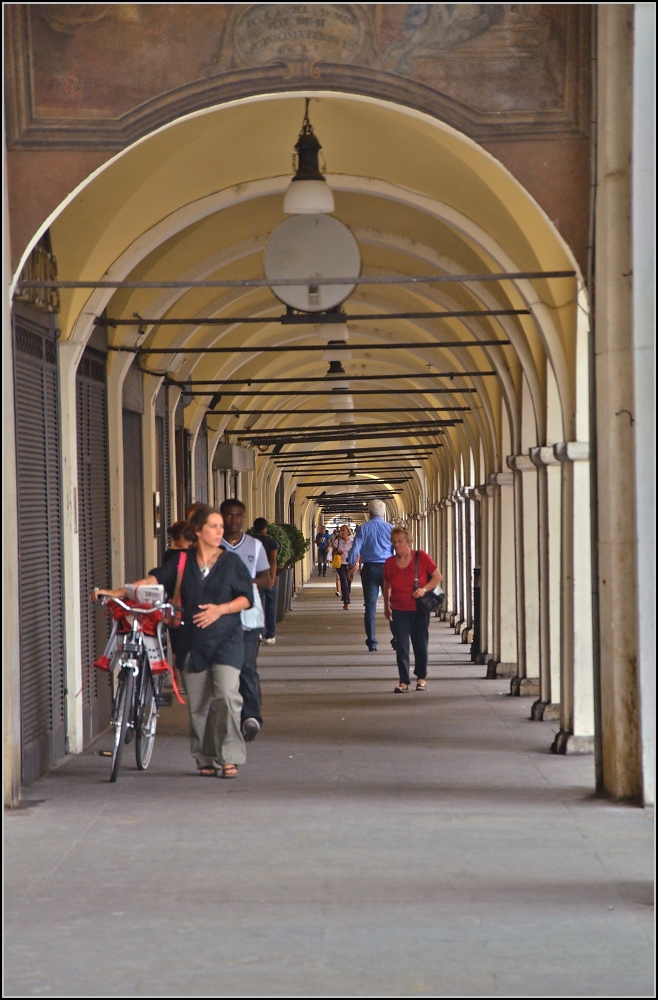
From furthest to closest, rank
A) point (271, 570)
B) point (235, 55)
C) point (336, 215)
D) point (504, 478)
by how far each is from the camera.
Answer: point (271, 570), point (504, 478), point (336, 215), point (235, 55)

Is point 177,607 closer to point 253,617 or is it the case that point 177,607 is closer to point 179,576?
point 179,576

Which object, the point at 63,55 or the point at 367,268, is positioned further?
the point at 367,268

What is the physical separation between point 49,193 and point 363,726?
5.03m

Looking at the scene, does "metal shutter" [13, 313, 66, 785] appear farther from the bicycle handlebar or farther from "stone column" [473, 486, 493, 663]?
"stone column" [473, 486, 493, 663]

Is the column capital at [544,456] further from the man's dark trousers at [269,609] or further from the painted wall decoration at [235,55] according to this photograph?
the man's dark trousers at [269,609]

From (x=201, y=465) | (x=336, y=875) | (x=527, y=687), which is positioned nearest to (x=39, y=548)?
(x=336, y=875)

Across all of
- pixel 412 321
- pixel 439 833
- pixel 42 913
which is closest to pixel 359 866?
pixel 439 833

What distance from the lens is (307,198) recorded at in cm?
912

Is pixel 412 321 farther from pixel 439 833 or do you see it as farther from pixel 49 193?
pixel 439 833

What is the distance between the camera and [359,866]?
253 inches

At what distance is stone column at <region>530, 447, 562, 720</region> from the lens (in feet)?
36.4

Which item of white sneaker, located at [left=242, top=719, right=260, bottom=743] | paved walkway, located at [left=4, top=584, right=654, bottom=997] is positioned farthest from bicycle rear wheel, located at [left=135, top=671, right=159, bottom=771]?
white sneaker, located at [left=242, top=719, right=260, bottom=743]

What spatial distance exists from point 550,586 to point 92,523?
3686 millimetres

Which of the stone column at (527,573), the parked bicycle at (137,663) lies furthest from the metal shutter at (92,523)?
the stone column at (527,573)
